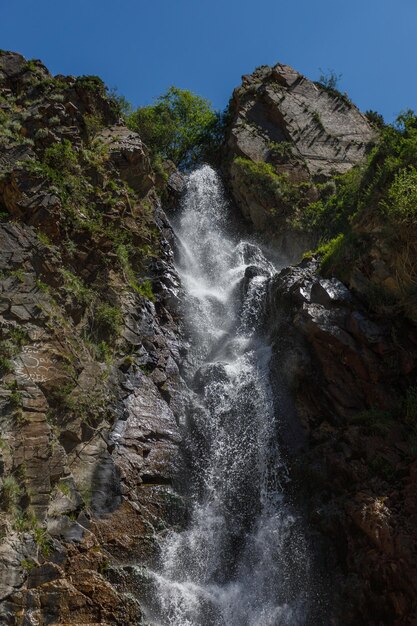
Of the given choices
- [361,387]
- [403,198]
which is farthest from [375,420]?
[403,198]

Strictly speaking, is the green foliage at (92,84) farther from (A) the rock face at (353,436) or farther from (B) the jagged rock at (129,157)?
(A) the rock face at (353,436)

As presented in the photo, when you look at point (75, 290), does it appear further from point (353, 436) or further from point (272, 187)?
point (272, 187)

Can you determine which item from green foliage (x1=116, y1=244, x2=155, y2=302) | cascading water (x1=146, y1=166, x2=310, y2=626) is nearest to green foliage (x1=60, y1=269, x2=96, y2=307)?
green foliage (x1=116, y1=244, x2=155, y2=302)

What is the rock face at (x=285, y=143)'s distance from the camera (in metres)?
24.3

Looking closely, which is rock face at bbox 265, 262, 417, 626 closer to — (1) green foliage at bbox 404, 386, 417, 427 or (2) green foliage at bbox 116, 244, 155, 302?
(1) green foliage at bbox 404, 386, 417, 427

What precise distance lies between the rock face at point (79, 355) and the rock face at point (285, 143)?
241 inches

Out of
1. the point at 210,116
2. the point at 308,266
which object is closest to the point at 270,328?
the point at 308,266

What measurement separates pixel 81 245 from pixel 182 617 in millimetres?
9483

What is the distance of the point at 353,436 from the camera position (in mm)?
12172

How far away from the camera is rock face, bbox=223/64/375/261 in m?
24.3

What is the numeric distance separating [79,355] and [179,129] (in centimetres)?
2070

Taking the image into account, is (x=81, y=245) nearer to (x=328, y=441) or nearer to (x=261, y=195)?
(x=328, y=441)

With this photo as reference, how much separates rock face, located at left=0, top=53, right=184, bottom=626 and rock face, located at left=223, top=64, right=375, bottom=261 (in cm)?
611

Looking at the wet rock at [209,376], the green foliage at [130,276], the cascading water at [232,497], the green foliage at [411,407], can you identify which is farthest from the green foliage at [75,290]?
the green foliage at [411,407]
